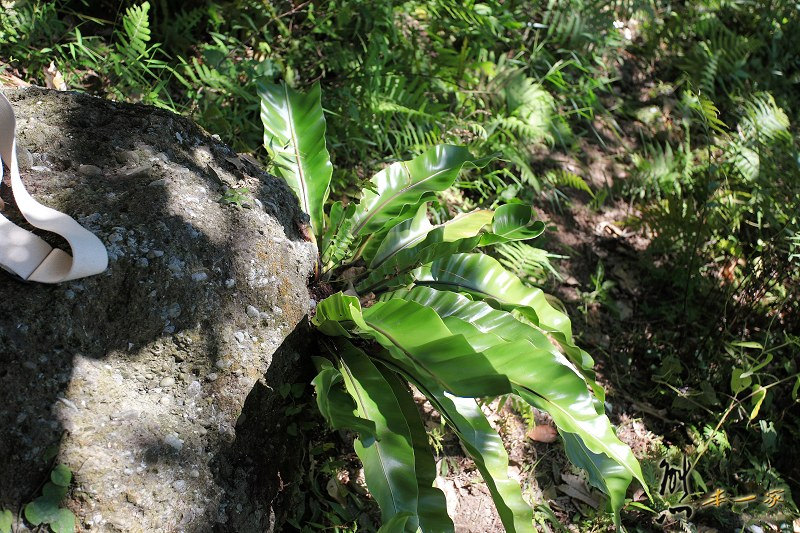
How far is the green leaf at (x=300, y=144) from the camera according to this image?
2779 mm

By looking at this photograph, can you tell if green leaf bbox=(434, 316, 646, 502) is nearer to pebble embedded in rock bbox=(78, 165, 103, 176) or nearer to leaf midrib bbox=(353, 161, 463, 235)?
leaf midrib bbox=(353, 161, 463, 235)

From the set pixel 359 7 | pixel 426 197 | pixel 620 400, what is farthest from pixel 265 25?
pixel 620 400

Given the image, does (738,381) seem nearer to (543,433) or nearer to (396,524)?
(543,433)

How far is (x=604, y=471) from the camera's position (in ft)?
7.47

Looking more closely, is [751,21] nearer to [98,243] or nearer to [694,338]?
[694,338]

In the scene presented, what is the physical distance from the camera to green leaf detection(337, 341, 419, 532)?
6.54 ft

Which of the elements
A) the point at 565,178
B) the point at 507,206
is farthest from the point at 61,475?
the point at 565,178

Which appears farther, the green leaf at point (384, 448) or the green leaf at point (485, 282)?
the green leaf at point (485, 282)

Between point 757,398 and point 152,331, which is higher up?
point 152,331

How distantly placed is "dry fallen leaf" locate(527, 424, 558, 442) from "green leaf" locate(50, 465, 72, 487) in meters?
1.95

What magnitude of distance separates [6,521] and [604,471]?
1757mm

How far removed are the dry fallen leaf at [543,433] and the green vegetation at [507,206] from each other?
6 cm

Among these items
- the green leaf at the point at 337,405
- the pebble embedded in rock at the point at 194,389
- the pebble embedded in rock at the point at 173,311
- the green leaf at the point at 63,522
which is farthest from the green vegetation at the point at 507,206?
the green leaf at the point at 63,522

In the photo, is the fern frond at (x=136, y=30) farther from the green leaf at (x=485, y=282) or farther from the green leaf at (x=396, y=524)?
the green leaf at (x=396, y=524)
